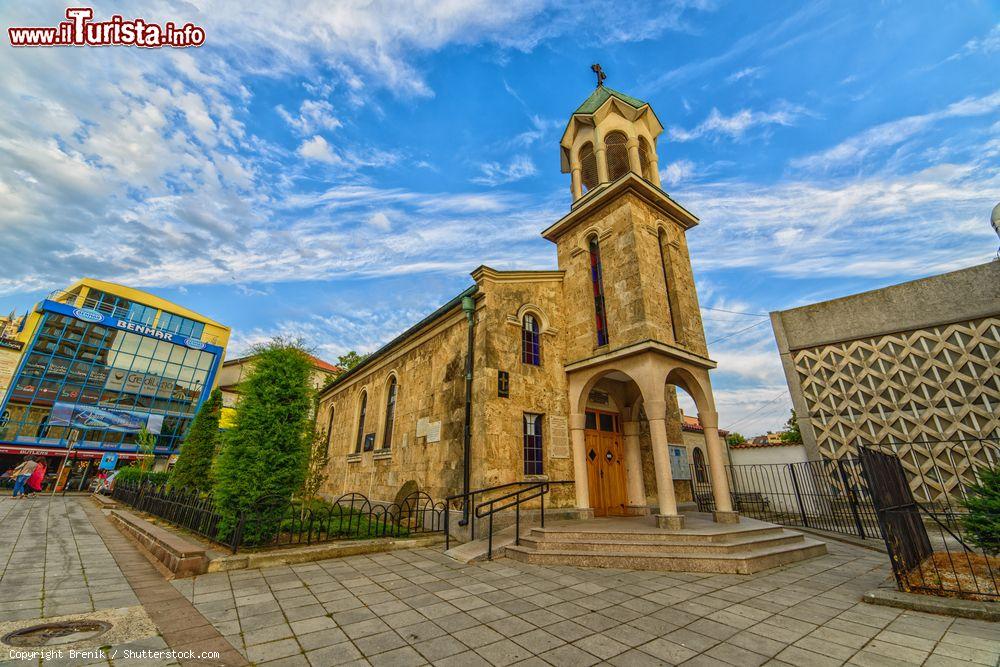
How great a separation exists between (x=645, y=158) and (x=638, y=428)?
8681 mm

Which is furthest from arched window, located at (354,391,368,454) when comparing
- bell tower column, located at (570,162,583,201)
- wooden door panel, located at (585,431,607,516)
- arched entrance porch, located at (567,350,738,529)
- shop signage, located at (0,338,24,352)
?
shop signage, located at (0,338,24,352)

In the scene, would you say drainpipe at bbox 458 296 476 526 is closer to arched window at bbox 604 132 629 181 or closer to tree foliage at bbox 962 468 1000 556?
arched window at bbox 604 132 629 181

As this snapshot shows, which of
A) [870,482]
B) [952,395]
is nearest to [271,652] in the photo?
[870,482]

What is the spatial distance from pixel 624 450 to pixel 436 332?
261 inches

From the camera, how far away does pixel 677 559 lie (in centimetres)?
601

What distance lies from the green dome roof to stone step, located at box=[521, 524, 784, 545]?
475 inches

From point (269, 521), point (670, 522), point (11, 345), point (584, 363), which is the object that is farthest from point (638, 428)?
point (11, 345)

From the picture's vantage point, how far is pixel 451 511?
343 inches

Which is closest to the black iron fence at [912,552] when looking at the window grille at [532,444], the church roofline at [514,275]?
the window grille at [532,444]

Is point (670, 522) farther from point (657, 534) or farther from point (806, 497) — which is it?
point (806, 497)

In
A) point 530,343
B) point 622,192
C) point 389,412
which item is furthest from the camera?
point 389,412

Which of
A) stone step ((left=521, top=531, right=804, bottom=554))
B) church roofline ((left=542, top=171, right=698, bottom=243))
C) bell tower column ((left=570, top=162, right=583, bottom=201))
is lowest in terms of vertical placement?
stone step ((left=521, top=531, right=804, bottom=554))

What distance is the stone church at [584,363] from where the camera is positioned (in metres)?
8.92

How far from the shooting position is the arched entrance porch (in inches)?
322
